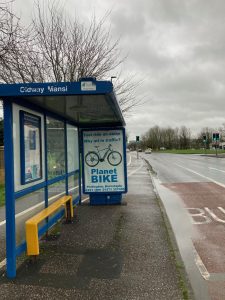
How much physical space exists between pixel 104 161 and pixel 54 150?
2690 mm

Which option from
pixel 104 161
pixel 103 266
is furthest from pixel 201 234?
pixel 104 161

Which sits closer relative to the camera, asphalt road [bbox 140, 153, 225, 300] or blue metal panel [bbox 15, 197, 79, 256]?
asphalt road [bbox 140, 153, 225, 300]

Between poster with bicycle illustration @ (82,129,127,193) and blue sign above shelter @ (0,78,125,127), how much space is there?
2466 mm

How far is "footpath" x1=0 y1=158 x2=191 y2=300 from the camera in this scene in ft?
12.1

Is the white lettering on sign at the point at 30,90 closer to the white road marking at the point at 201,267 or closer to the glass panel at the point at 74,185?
the white road marking at the point at 201,267

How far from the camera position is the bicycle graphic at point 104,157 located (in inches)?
356

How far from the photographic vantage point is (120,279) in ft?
13.2

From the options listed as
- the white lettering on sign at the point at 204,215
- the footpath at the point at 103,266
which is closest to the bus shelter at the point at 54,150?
the footpath at the point at 103,266

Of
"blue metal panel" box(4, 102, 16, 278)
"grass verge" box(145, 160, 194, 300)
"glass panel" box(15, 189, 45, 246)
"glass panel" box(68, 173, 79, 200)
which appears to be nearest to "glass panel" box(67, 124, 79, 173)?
"glass panel" box(68, 173, 79, 200)

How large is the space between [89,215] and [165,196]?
163 inches

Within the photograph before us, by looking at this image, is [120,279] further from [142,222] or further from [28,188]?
[142,222]

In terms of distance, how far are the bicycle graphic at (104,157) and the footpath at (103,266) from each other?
2.25 meters

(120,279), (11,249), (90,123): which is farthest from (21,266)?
(90,123)

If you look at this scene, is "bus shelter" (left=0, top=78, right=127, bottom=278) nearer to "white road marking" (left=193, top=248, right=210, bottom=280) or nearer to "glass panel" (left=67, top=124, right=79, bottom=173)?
"glass panel" (left=67, top=124, right=79, bottom=173)
